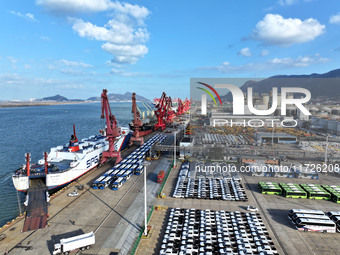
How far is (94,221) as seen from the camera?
85.2 feet

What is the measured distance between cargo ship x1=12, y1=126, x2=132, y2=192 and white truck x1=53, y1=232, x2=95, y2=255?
58.5ft

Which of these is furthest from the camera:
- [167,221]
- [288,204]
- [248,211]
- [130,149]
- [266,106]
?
[130,149]

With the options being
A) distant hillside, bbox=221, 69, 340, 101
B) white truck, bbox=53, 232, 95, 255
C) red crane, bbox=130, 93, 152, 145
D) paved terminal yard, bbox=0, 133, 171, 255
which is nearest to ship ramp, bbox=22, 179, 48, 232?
paved terminal yard, bbox=0, 133, 171, 255

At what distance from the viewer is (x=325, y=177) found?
41406 mm

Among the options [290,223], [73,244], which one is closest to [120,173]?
[73,244]

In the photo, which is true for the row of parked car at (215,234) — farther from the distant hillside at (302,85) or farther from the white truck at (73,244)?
the distant hillside at (302,85)

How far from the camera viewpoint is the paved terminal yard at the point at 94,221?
2153 cm

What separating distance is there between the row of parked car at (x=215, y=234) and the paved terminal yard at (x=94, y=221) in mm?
4495

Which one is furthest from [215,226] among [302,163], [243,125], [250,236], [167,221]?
[302,163]

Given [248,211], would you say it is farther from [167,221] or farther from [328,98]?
[328,98]

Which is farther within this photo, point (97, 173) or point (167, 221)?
point (97, 173)

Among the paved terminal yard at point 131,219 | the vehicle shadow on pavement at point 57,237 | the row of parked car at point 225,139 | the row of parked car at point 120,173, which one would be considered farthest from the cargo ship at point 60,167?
the row of parked car at point 225,139

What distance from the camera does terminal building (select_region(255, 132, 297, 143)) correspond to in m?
50.8

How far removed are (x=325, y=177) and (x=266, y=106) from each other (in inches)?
703
